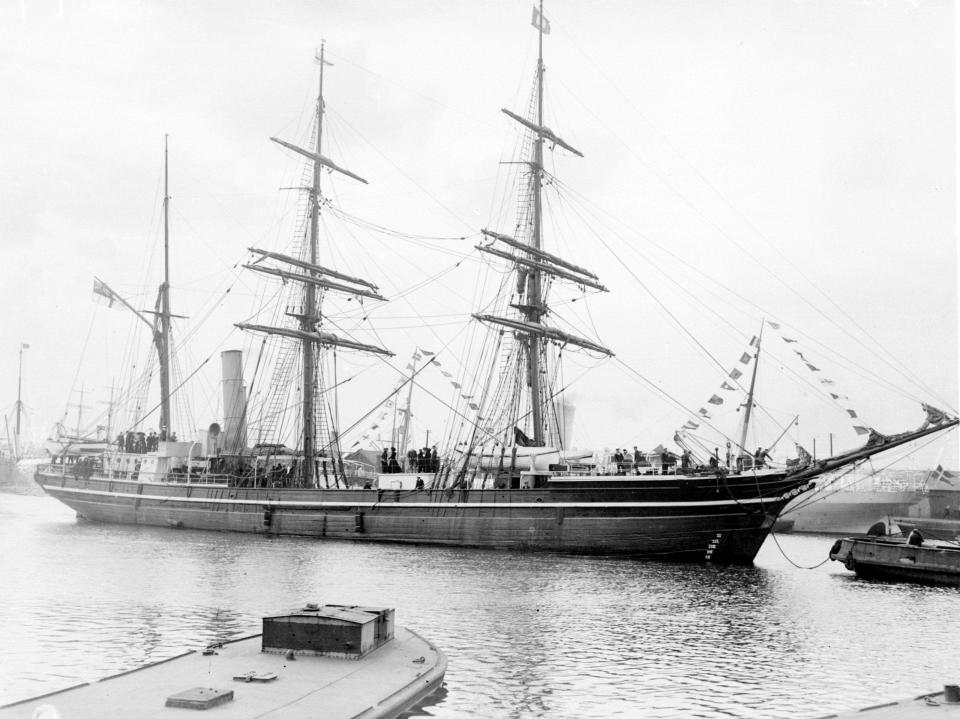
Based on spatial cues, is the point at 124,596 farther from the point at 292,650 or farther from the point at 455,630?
the point at 292,650

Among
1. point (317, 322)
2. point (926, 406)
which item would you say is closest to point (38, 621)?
point (926, 406)

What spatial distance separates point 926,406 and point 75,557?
101 ft

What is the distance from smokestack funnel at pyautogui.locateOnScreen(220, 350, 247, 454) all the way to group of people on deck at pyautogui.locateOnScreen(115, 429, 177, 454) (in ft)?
21.8

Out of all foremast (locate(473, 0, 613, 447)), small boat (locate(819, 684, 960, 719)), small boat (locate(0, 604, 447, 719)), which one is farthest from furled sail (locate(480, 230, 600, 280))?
small boat (locate(819, 684, 960, 719))

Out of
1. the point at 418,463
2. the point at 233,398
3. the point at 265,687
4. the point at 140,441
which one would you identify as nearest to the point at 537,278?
the point at 418,463

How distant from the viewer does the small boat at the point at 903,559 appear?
29.8 meters

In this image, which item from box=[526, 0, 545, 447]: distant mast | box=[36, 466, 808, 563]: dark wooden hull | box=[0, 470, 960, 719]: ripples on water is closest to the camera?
box=[0, 470, 960, 719]: ripples on water

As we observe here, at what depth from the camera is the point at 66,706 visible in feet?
32.6

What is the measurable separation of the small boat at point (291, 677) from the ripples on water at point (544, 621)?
90 cm

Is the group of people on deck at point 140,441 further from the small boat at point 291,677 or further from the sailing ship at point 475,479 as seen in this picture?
the small boat at point 291,677

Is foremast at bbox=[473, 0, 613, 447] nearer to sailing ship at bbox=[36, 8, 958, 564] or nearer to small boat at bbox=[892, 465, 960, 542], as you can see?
sailing ship at bbox=[36, 8, 958, 564]

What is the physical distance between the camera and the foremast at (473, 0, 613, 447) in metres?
44.1

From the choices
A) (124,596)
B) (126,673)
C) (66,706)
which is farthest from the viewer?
(124,596)

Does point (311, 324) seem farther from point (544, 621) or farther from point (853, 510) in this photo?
point (853, 510)
